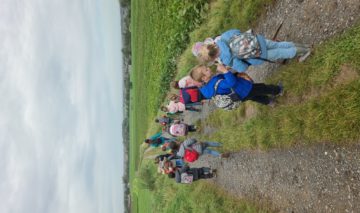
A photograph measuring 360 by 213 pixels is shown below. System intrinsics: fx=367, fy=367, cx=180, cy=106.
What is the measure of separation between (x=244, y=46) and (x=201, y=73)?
1.04 metres

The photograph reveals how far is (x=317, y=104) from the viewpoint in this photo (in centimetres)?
714

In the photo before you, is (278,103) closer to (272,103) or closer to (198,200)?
(272,103)

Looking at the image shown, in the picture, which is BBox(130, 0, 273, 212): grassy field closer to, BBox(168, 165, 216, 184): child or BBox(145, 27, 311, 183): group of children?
BBox(168, 165, 216, 184): child

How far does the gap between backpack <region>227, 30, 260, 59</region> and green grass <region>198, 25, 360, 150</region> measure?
1251 mm

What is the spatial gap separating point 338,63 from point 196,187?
9422 mm

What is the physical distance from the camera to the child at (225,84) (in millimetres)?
7788

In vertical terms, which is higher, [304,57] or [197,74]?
[304,57]

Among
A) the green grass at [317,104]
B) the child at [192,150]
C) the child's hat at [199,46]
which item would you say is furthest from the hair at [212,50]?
the child at [192,150]

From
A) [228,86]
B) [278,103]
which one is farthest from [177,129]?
[228,86]

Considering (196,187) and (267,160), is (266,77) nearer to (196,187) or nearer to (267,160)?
(267,160)

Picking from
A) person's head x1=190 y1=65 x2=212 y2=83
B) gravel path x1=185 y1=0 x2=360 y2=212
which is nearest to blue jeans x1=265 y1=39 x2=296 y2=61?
gravel path x1=185 y1=0 x2=360 y2=212

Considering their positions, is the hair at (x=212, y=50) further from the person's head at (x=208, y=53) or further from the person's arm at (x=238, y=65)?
the person's arm at (x=238, y=65)

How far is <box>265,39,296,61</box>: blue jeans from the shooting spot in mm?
8008

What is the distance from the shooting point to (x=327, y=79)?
7121 millimetres
